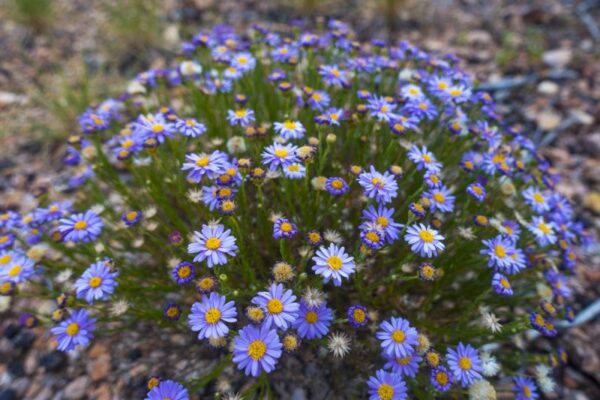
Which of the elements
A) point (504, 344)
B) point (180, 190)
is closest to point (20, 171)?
point (180, 190)

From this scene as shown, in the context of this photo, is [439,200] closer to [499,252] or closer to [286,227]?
[499,252]

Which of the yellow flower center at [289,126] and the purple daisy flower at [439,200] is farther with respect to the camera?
the yellow flower center at [289,126]

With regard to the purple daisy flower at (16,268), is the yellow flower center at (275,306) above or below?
above

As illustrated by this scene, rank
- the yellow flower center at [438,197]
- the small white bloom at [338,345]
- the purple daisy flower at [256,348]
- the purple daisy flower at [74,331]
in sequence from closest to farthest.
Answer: the purple daisy flower at [256,348]
the small white bloom at [338,345]
the purple daisy flower at [74,331]
the yellow flower center at [438,197]

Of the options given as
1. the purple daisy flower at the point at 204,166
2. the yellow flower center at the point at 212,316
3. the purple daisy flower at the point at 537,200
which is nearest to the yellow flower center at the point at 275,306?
the yellow flower center at the point at 212,316

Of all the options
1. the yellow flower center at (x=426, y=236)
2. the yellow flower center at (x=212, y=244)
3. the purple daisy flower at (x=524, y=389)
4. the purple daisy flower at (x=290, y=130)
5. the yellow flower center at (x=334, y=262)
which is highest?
the purple daisy flower at (x=290, y=130)

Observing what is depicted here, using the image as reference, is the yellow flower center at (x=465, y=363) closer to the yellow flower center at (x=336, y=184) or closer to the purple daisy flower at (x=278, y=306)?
the purple daisy flower at (x=278, y=306)

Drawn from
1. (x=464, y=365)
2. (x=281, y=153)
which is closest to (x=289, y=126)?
(x=281, y=153)

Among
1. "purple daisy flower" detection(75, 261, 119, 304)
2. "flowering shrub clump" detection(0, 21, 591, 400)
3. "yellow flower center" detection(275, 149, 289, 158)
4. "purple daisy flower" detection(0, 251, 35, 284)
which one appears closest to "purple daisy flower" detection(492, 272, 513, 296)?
"flowering shrub clump" detection(0, 21, 591, 400)
